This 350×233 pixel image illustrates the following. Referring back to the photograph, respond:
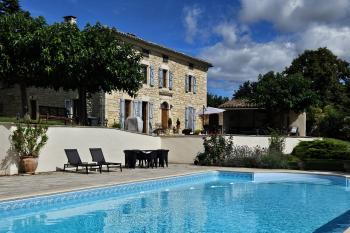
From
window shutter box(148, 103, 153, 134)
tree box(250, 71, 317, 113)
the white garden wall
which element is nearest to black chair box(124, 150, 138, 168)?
the white garden wall

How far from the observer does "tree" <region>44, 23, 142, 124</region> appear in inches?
659

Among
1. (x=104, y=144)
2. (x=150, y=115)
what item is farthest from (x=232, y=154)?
(x=150, y=115)

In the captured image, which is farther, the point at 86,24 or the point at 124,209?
the point at 86,24

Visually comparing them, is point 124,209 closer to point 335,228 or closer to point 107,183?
point 107,183

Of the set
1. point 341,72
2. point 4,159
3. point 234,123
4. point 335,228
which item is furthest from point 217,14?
point 341,72

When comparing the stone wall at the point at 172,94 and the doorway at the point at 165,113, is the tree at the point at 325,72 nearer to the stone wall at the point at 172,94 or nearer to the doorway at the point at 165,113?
the stone wall at the point at 172,94

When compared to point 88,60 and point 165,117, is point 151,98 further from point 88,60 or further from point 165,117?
point 88,60

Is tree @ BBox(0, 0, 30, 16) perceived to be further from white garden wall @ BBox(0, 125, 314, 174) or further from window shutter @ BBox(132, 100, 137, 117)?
white garden wall @ BBox(0, 125, 314, 174)

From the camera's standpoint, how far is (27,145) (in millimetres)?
12797

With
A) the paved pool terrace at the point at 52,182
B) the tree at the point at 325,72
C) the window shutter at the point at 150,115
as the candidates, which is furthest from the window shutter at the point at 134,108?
the tree at the point at 325,72

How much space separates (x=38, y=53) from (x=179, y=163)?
7.42 m

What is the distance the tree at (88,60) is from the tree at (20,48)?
1.60 ft

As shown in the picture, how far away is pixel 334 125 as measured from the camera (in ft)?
82.2

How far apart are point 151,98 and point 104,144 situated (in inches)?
373
